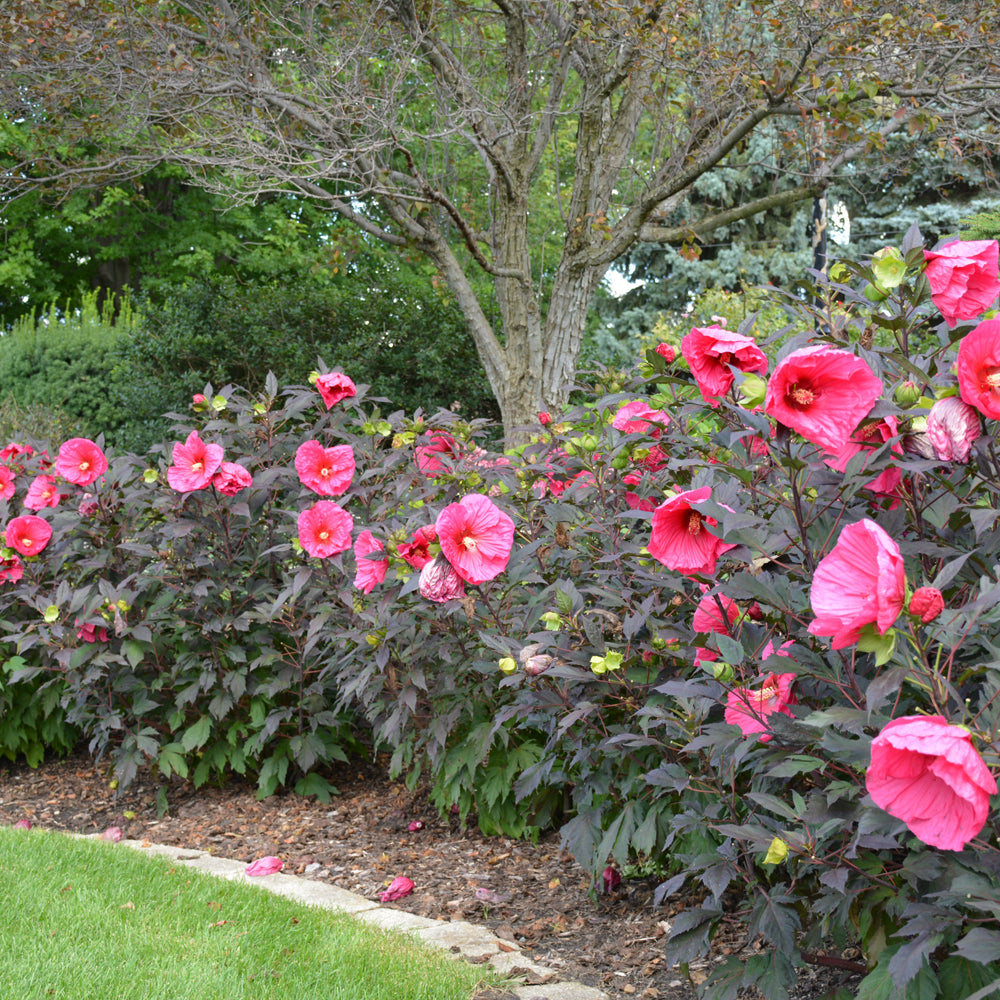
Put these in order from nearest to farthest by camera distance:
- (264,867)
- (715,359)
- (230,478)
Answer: (715,359)
(264,867)
(230,478)

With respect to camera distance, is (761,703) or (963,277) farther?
(761,703)

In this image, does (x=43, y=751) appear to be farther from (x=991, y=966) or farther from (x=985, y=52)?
(x=985, y=52)

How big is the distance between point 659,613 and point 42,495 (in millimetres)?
2635

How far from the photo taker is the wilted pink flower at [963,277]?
1475 millimetres

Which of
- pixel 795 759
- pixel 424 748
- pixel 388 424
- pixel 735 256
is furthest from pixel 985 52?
pixel 735 256

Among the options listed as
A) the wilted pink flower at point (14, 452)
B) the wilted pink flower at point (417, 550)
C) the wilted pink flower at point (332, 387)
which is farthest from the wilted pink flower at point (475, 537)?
the wilted pink flower at point (14, 452)

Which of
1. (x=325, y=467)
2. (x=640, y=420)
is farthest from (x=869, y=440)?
(x=325, y=467)

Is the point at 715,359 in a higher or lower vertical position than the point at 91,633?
higher

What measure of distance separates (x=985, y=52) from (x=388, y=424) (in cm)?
455

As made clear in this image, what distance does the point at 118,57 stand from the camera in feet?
20.6

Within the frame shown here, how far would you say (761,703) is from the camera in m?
1.59

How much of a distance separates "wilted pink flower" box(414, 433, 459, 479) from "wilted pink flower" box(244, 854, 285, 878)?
51.8 inches

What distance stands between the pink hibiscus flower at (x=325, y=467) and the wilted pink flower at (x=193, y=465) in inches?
10.9

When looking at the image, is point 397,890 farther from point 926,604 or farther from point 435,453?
point 926,604
